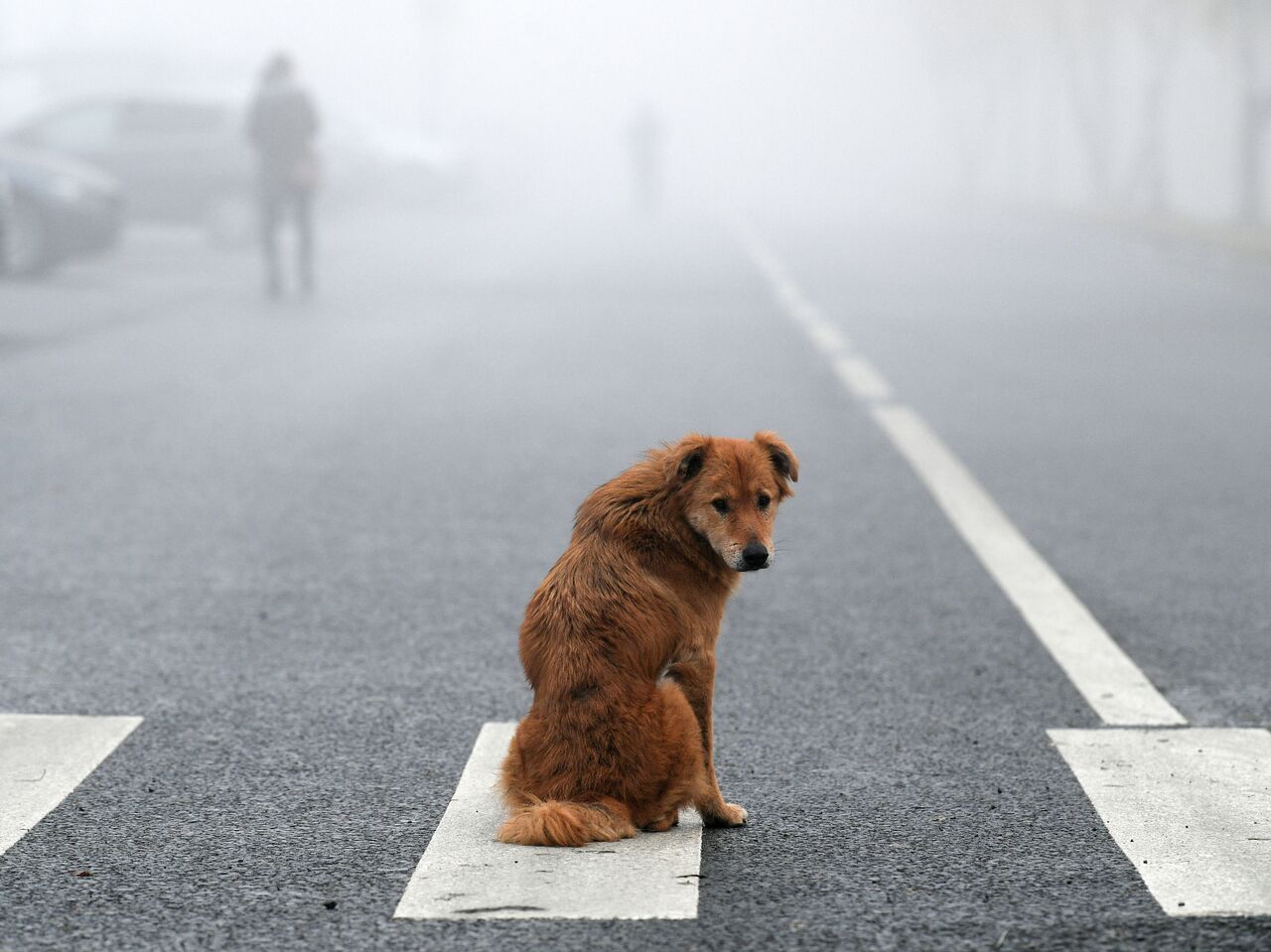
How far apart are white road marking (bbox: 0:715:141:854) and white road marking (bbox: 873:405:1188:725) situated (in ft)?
8.38

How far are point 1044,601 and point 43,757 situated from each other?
10.8 feet

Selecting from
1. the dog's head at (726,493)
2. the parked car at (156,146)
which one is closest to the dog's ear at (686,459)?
the dog's head at (726,493)

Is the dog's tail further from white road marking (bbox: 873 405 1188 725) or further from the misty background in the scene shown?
the misty background

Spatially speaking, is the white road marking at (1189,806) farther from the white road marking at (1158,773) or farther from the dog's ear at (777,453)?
the dog's ear at (777,453)

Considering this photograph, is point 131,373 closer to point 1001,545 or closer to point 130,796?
point 1001,545

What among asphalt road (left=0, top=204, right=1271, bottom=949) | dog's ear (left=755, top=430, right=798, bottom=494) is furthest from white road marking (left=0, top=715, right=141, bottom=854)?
dog's ear (left=755, top=430, right=798, bottom=494)

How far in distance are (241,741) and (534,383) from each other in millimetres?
7362

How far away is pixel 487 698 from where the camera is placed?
4.87m

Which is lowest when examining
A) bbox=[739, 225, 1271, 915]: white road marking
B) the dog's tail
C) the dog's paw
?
bbox=[739, 225, 1271, 915]: white road marking

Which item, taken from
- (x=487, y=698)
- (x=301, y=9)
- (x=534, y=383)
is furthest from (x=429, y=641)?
(x=301, y=9)

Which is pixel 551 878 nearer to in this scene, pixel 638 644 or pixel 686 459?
pixel 638 644

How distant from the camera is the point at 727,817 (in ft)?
12.5

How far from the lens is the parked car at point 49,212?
18.5 m

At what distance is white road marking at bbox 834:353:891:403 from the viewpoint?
37.2 ft
